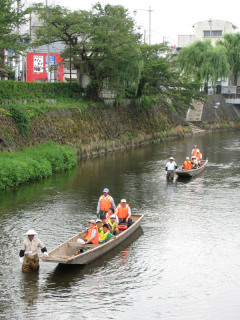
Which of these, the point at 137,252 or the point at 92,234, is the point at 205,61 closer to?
the point at 137,252

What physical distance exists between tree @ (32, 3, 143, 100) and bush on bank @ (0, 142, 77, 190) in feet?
33.8

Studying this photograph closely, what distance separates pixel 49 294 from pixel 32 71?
125 feet

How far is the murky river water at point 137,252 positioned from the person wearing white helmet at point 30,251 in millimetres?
333

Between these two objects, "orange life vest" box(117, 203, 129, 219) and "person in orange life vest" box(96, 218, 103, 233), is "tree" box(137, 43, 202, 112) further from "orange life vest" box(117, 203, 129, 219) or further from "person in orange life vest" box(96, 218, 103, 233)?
"person in orange life vest" box(96, 218, 103, 233)

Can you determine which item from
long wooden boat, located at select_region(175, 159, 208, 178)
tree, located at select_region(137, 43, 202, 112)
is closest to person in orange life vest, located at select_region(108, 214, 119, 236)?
long wooden boat, located at select_region(175, 159, 208, 178)

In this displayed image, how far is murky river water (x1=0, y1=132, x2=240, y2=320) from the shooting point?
603 inches

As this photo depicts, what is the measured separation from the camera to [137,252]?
67.1 ft

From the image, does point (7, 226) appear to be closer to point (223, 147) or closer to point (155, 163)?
point (155, 163)

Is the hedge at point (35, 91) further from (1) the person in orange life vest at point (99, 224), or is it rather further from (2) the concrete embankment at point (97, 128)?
(1) the person in orange life vest at point (99, 224)

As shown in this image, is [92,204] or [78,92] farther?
[78,92]

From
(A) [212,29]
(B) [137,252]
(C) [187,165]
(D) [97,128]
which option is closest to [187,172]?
(C) [187,165]

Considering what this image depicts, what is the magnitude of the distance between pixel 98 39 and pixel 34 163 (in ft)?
54.4

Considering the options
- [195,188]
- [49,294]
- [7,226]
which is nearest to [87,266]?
[49,294]

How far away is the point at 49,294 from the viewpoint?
16125mm
